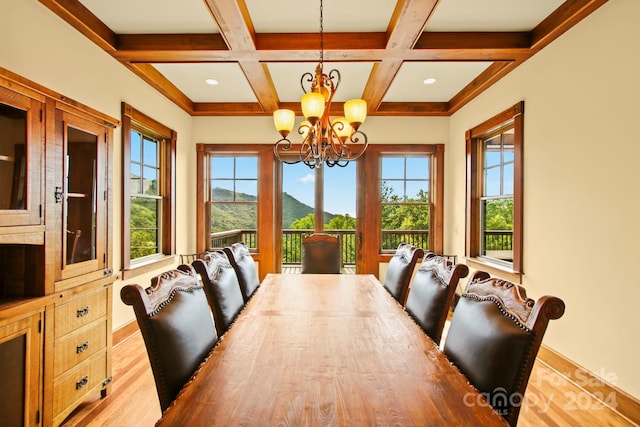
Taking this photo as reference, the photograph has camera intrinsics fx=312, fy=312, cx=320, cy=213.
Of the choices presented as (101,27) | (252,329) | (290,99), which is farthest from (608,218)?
(101,27)

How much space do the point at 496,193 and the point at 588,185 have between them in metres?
1.35

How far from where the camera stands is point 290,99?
4.31 m

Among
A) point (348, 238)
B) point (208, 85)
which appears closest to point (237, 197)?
point (208, 85)

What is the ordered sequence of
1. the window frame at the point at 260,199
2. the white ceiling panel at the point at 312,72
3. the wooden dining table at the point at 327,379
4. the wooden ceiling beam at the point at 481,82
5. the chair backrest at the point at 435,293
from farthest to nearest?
the window frame at the point at 260,199
the white ceiling panel at the point at 312,72
the wooden ceiling beam at the point at 481,82
the chair backrest at the point at 435,293
the wooden dining table at the point at 327,379

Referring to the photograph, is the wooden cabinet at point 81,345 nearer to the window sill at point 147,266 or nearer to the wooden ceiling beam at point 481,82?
the window sill at point 147,266

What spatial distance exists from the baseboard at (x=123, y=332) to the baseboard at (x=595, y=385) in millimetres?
3944

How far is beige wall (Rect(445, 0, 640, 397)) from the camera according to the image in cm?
202

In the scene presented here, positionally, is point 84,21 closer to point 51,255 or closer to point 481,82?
point 51,255

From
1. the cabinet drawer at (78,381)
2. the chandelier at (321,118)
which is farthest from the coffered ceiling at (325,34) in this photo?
the cabinet drawer at (78,381)

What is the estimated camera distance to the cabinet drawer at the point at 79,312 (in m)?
1.84

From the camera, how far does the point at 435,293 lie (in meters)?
1.73

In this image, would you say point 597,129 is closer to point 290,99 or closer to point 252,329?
point 252,329

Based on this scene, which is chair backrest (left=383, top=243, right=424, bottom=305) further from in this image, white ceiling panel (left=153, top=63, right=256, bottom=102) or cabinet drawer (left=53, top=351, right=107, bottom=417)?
white ceiling panel (left=153, top=63, right=256, bottom=102)

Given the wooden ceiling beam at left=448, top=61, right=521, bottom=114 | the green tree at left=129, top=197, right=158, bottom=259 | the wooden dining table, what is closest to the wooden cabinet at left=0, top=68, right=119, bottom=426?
the wooden dining table
